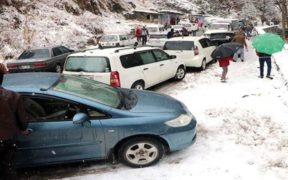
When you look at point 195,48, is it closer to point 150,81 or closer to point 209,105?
point 150,81

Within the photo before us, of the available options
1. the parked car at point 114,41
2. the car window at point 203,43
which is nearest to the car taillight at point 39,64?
the car window at point 203,43

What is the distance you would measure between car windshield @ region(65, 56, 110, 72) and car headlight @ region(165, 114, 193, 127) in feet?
13.5

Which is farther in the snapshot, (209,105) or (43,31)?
(43,31)

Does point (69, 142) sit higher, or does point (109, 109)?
point (109, 109)

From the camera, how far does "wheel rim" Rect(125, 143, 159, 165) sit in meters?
6.07

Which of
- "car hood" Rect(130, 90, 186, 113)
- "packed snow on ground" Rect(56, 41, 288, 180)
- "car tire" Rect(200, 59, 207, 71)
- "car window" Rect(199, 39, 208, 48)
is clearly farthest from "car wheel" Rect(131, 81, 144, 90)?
"car window" Rect(199, 39, 208, 48)

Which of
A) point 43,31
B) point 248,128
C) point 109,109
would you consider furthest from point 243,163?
point 43,31

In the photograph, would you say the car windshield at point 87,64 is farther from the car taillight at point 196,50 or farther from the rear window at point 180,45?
the car taillight at point 196,50

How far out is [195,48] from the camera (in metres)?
15.4

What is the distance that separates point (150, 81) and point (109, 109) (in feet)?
19.7

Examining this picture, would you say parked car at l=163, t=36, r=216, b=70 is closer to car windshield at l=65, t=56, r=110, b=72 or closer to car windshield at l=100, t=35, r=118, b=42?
car windshield at l=65, t=56, r=110, b=72

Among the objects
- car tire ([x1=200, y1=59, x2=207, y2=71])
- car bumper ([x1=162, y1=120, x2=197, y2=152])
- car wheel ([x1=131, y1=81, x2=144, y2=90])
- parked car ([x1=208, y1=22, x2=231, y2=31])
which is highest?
parked car ([x1=208, y1=22, x2=231, y2=31])

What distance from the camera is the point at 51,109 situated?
18.9 ft

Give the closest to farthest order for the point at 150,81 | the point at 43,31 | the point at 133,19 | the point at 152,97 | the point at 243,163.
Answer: the point at 243,163
the point at 152,97
the point at 150,81
the point at 43,31
the point at 133,19
